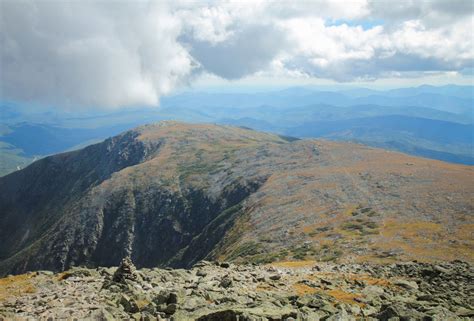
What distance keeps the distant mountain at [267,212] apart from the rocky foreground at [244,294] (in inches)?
613

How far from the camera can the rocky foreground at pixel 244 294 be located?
19.6 meters

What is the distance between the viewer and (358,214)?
A: 237 feet

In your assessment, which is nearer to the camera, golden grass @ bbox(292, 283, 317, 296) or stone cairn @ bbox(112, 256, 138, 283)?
stone cairn @ bbox(112, 256, 138, 283)

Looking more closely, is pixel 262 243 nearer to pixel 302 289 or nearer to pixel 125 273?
pixel 302 289

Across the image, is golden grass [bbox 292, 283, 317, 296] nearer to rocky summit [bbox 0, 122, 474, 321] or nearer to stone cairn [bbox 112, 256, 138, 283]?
rocky summit [bbox 0, 122, 474, 321]

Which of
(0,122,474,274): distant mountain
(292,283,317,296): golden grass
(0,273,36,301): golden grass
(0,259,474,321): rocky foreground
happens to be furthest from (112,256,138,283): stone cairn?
(0,122,474,274): distant mountain

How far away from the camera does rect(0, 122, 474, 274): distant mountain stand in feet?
194

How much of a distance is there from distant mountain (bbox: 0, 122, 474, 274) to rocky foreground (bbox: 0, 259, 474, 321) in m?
15.6

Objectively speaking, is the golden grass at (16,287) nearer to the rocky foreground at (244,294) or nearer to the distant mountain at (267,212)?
the rocky foreground at (244,294)

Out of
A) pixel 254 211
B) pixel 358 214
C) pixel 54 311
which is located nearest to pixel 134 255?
pixel 254 211

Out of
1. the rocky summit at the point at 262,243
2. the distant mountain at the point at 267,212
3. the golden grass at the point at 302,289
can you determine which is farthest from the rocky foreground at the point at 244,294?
the distant mountain at the point at 267,212

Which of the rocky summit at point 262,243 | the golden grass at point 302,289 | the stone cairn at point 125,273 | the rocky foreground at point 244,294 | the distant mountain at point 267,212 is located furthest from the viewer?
the distant mountain at point 267,212

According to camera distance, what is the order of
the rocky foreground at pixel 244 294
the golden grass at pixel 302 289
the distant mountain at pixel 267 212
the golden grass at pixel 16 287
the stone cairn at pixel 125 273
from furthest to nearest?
the distant mountain at pixel 267 212
the golden grass at pixel 302 289
the stone cairn at pixel 125 273
the golden grass at pixel 16 287
the rocky foreground at pixel 244 294

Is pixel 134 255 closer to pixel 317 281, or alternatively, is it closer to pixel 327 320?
pixel 317 281
